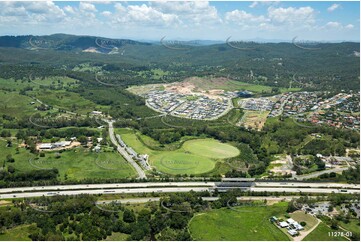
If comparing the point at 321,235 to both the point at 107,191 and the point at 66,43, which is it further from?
the point at 66,43

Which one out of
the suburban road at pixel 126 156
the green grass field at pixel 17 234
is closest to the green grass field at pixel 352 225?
the suburban road at pixel 126 156

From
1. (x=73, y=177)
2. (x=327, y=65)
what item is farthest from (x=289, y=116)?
(x=327, y=65)

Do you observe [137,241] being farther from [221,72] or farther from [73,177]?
[221,72]

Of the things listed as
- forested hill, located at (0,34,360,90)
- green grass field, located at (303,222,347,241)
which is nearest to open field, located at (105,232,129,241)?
green grass field, located at (303,222,347,241)

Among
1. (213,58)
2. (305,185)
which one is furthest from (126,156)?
(213,58)

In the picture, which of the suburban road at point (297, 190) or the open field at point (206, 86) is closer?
the suburban road at point (297, 190)

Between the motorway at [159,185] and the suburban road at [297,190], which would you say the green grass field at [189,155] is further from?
the suburban road at [297,190]
